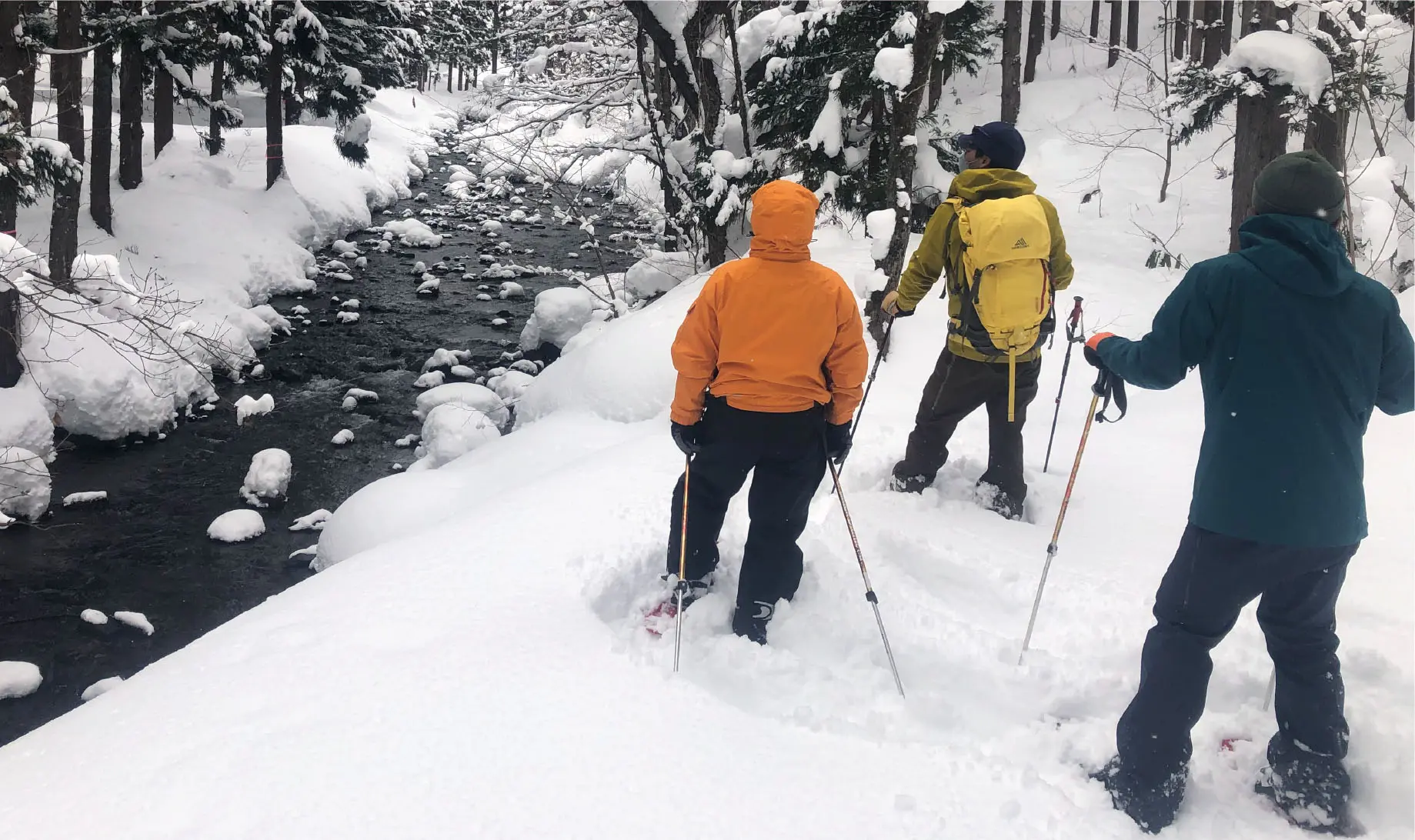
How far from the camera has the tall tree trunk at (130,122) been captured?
1560 cm

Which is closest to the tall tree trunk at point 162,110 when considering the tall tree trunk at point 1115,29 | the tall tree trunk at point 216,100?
the tall tree trunk at point 216,100

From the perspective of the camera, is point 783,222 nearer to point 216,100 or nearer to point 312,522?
point 312,522

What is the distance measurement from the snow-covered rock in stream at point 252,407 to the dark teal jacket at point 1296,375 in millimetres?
10854

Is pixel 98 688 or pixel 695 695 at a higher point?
pixel 695 695

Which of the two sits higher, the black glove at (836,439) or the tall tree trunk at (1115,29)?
the tall tree trunk at (1115,29)

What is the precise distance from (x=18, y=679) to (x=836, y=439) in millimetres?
6067

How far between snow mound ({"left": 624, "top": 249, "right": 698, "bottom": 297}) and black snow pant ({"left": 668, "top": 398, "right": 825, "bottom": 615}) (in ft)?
31.3

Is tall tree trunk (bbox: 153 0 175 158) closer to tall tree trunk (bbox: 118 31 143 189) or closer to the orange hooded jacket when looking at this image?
tall tree trunk (bbox: 118 31 143 189)

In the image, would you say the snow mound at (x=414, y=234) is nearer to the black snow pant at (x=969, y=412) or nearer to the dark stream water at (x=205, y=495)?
the dark stream water at (x=205, y=495)

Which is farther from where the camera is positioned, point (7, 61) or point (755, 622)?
point (7, 61)

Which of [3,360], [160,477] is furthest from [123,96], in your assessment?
[160,477]

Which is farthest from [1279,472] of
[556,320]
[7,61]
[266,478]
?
[7,61]

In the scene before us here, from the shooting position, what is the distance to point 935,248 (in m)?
4.57

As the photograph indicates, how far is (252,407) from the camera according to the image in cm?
1073
